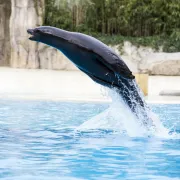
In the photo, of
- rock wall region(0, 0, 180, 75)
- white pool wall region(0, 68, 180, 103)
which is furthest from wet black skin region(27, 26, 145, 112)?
rock wall region(0, 0, 180, 75)

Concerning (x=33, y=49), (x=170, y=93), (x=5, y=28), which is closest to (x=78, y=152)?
(x=170, y=93)

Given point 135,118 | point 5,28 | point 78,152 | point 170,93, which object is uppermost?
point 5,28

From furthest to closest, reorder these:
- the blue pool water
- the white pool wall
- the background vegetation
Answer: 1. the background vegetation
2. the white pool wall
3. the blue pool water

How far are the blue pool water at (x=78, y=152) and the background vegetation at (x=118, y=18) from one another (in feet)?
57.0

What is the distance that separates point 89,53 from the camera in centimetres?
685

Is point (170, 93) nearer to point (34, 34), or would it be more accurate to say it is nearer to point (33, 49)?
point (34, 34)

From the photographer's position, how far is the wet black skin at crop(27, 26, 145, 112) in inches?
269

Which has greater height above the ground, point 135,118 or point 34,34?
point 34,34

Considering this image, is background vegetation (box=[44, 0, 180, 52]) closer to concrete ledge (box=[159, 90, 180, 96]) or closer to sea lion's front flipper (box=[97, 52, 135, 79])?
concrete ledge (box=[159, 90, 180, 96])

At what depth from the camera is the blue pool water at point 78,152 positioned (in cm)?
524

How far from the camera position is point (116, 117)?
8258 mm

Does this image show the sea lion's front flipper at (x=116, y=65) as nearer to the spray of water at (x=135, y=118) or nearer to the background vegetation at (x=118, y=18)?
the spray of water at (x=135, y=118)

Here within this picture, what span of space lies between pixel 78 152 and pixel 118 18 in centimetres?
2187

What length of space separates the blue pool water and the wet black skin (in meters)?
0.86
